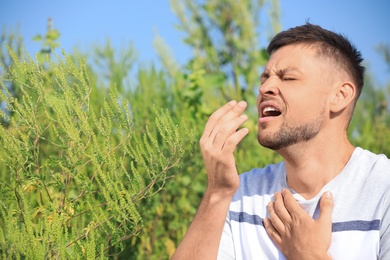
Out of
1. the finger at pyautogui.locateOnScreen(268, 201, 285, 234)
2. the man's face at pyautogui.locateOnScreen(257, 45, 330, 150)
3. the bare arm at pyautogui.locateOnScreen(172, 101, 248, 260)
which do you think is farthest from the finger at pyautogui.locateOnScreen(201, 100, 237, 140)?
the finger at pyautogui.locateOnScreen(268, 201, 285, 234)

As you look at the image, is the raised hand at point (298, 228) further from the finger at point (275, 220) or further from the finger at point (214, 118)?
the finger at point (214, 118)

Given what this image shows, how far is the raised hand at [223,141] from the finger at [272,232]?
0.28 m

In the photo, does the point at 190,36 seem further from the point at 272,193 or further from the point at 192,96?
the point at 272,193

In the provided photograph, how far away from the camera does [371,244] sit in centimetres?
236

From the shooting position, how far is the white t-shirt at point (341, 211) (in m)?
2.38

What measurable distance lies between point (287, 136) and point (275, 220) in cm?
36

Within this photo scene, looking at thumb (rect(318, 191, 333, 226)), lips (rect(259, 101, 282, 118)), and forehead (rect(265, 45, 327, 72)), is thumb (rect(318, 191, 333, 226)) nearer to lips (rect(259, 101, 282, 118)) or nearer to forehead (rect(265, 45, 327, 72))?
lips (rect(259, 101, 282, 118))

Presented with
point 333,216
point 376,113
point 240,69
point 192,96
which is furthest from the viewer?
point 376,113

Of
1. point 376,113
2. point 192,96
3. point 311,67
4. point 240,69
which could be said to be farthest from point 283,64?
A: point 376,113

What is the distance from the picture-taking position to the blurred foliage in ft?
7.63

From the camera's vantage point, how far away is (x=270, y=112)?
269 cm

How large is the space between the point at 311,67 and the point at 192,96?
222 centimetres

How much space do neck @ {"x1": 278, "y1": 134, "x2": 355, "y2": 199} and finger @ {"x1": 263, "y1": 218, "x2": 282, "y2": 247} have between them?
7.9 inches

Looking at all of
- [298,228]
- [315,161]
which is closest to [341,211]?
[298,228]
